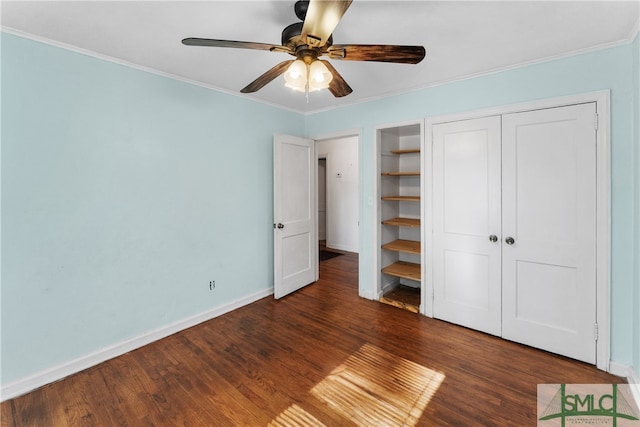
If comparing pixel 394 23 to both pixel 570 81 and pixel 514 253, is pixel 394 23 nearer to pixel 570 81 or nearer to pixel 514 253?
Answer: pixel 570 81

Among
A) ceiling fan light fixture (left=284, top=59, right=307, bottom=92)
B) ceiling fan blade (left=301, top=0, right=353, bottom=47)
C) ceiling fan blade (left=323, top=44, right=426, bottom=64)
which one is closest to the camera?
ceiling fan blade (left=301, top=0, right=353, bottom=47)

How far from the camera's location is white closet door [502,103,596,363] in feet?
7.24

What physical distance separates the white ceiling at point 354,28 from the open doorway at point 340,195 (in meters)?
3.65

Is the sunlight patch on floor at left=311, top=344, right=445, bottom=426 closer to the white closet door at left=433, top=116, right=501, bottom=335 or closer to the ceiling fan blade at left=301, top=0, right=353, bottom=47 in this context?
the white closet door at left=433, top=116, right=501, bottom=335

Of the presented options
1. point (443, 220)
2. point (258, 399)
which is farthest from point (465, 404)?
point (443, 220)

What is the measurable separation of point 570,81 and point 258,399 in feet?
10.9

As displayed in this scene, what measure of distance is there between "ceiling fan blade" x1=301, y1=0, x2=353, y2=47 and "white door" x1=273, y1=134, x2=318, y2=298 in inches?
82.4

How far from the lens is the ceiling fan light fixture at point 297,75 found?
1.68 meters

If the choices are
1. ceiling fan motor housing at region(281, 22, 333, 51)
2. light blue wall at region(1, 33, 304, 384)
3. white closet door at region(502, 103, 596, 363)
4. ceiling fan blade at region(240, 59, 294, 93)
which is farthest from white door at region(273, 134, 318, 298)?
white closet door at region(502, 103, 596, 363)

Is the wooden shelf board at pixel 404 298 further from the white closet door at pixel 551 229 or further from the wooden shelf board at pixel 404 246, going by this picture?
the white closet door at pixel 551 229

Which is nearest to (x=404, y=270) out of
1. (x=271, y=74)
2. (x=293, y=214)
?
(x=293, y=214)

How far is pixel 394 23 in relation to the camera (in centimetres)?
185

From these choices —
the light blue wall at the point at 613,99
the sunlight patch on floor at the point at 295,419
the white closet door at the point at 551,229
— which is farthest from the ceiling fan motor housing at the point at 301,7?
the sunlight patch on floor at the point at 295,419

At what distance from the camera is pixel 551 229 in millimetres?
2350
